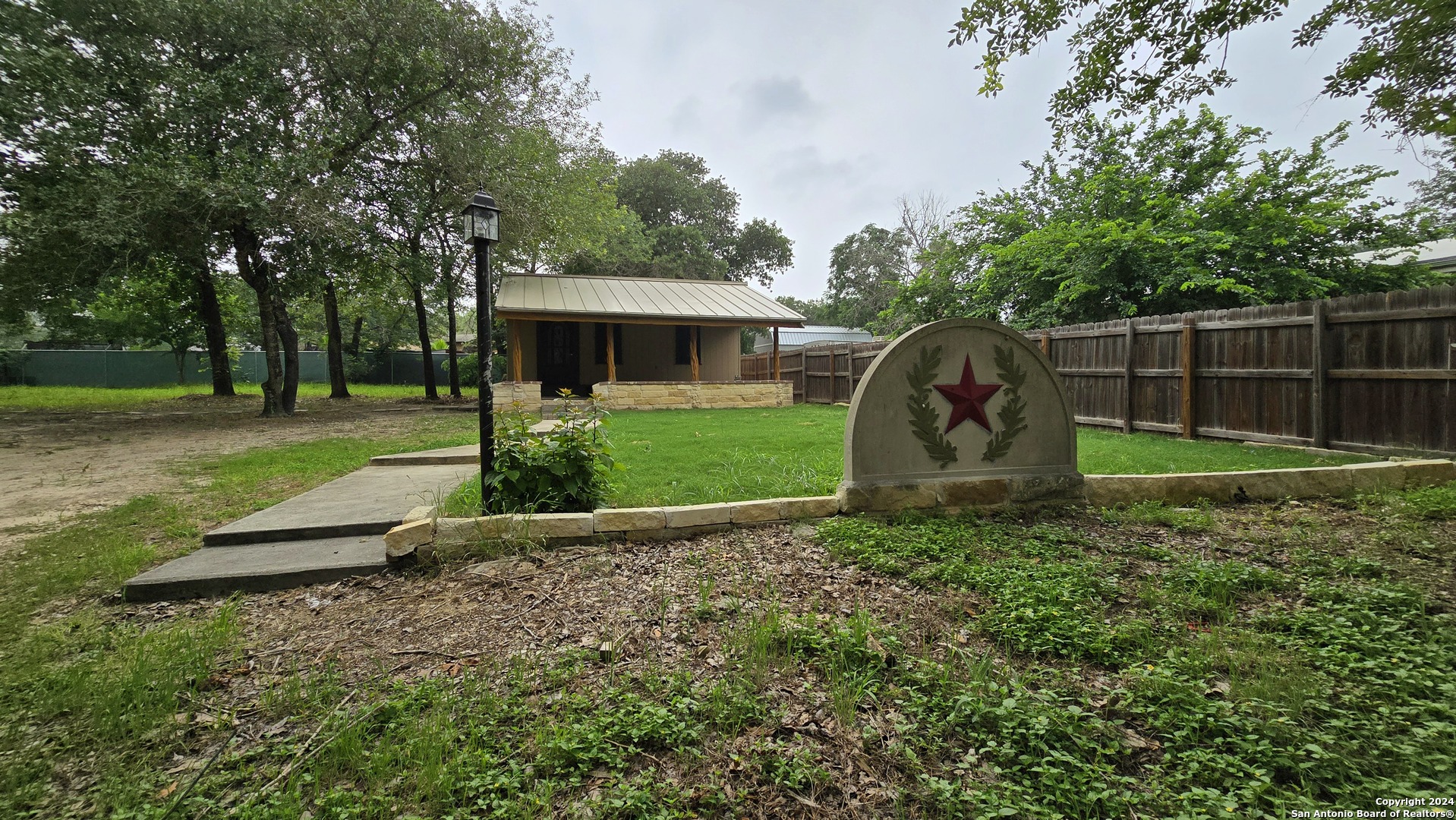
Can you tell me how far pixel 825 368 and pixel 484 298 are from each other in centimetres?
1340

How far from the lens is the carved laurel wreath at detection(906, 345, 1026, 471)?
391 centimetres

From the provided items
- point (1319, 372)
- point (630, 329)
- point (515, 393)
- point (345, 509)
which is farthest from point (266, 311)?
point (1319, 372)

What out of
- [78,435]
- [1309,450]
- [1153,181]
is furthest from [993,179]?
[78,435]

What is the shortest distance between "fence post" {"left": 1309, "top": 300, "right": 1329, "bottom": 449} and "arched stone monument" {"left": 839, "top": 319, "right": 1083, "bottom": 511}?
4.48 m

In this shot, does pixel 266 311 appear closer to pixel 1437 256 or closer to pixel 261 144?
pixel 261 144

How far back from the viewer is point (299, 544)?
3711mm

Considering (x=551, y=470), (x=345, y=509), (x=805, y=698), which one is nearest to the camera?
(x=805, y=698)

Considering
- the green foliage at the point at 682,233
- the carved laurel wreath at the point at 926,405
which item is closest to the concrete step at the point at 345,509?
the carved laurel wreath at the point at 926,405

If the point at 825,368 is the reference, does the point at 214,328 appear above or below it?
above

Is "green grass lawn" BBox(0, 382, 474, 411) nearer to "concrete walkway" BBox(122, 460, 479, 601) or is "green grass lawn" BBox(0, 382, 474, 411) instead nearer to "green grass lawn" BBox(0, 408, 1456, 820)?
"concrete walkway" BBox(122, 460, 479, 601)

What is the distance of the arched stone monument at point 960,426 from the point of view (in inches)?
152

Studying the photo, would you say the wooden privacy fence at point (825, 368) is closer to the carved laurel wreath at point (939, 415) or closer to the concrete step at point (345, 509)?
the carved laurel wreath at point (939, 415)

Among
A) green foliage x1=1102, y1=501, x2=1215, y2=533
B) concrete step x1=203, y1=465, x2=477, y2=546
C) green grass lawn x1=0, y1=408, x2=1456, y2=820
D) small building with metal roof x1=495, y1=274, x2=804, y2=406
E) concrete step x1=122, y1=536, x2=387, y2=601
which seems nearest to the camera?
green grass lawn x1=0, y1=408, x2=1456, y2=820


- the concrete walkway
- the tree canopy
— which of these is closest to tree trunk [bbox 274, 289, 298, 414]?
the tree canopy
